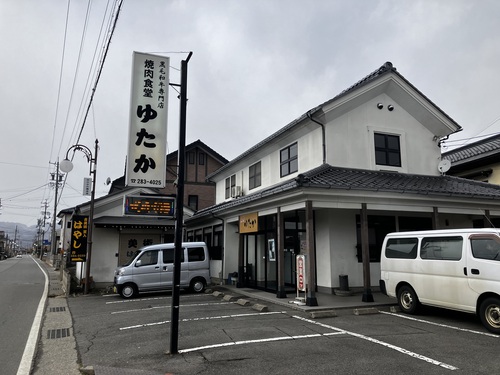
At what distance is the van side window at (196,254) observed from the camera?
14.3 m

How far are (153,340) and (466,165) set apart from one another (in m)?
17.2

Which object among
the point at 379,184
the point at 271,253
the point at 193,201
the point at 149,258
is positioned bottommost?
the point at 149,258

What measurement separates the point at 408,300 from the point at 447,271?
1.51m

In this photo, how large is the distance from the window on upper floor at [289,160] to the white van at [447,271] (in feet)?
17.0

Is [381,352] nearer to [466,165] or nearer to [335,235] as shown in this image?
[335,235]

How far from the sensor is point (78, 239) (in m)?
15.0

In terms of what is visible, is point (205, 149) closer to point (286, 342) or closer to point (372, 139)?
point (372, 139)

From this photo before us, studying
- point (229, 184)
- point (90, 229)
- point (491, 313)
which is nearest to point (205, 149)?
point (229, 184)

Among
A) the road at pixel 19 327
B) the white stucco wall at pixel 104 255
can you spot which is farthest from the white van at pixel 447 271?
the white stucco wall at pixel 104 255

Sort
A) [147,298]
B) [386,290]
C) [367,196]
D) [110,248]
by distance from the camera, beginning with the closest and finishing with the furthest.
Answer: [386,290] → [367,196] → [147,298] → [110,248]

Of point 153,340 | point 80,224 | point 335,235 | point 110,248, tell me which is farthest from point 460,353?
point 110,248

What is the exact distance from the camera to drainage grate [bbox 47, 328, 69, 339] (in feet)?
25.1

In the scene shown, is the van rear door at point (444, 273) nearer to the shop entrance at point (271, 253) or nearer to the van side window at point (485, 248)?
the van side window at point (485, 248)

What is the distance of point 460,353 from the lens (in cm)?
565
